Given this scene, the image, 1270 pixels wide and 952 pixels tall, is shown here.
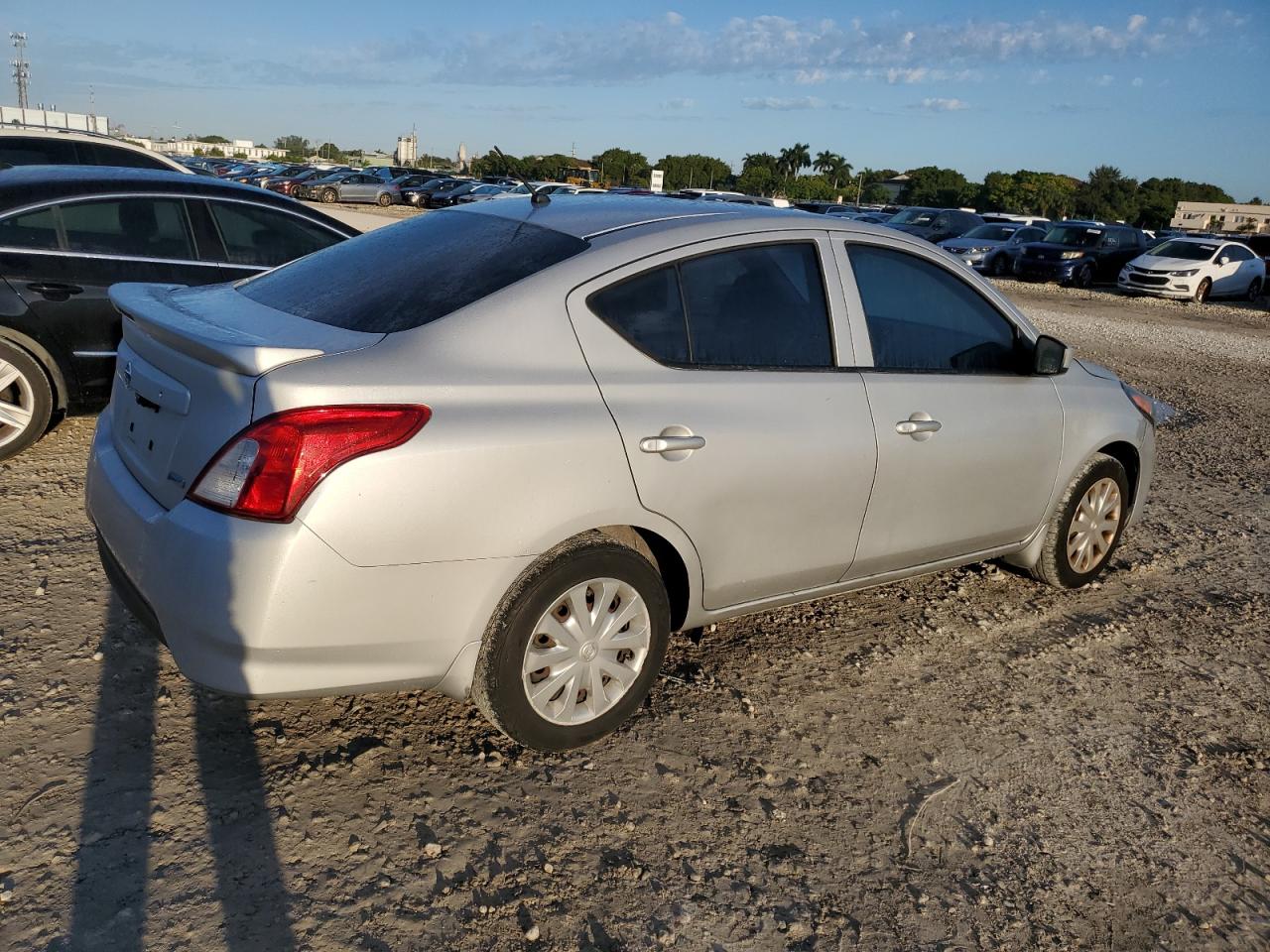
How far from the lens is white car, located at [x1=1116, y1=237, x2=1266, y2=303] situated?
22.7m

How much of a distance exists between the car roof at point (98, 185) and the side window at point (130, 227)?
74mm

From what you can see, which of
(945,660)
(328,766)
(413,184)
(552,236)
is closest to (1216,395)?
(945,660)

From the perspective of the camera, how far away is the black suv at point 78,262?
551 cm

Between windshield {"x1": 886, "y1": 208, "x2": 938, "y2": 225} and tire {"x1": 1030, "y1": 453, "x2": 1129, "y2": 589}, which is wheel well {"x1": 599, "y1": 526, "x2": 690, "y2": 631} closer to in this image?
tire {"x1": 1030, "y1": 453, "x2": 1129, "y2": 589}

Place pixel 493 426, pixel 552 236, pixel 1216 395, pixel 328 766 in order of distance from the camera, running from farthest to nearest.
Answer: pixel 1216 395 < pixel 552 236 < pixel 328 766 < pixel 493 426

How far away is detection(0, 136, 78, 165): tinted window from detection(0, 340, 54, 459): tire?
17.5ft

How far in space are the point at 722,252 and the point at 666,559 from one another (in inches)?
41.9

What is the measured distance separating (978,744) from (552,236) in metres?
2.27

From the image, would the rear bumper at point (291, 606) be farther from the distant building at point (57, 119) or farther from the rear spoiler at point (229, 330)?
the distant building at point (57, 119)

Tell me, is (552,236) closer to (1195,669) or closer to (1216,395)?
(1195,669)

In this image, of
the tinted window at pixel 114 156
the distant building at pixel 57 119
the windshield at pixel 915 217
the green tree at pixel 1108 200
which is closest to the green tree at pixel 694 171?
the green tree at pixel 1108 200

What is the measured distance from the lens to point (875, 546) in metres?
3.91

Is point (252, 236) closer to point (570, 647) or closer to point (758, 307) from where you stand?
point (758, 307)

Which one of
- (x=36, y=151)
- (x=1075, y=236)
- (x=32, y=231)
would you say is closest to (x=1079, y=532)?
(x=32, y=231)
